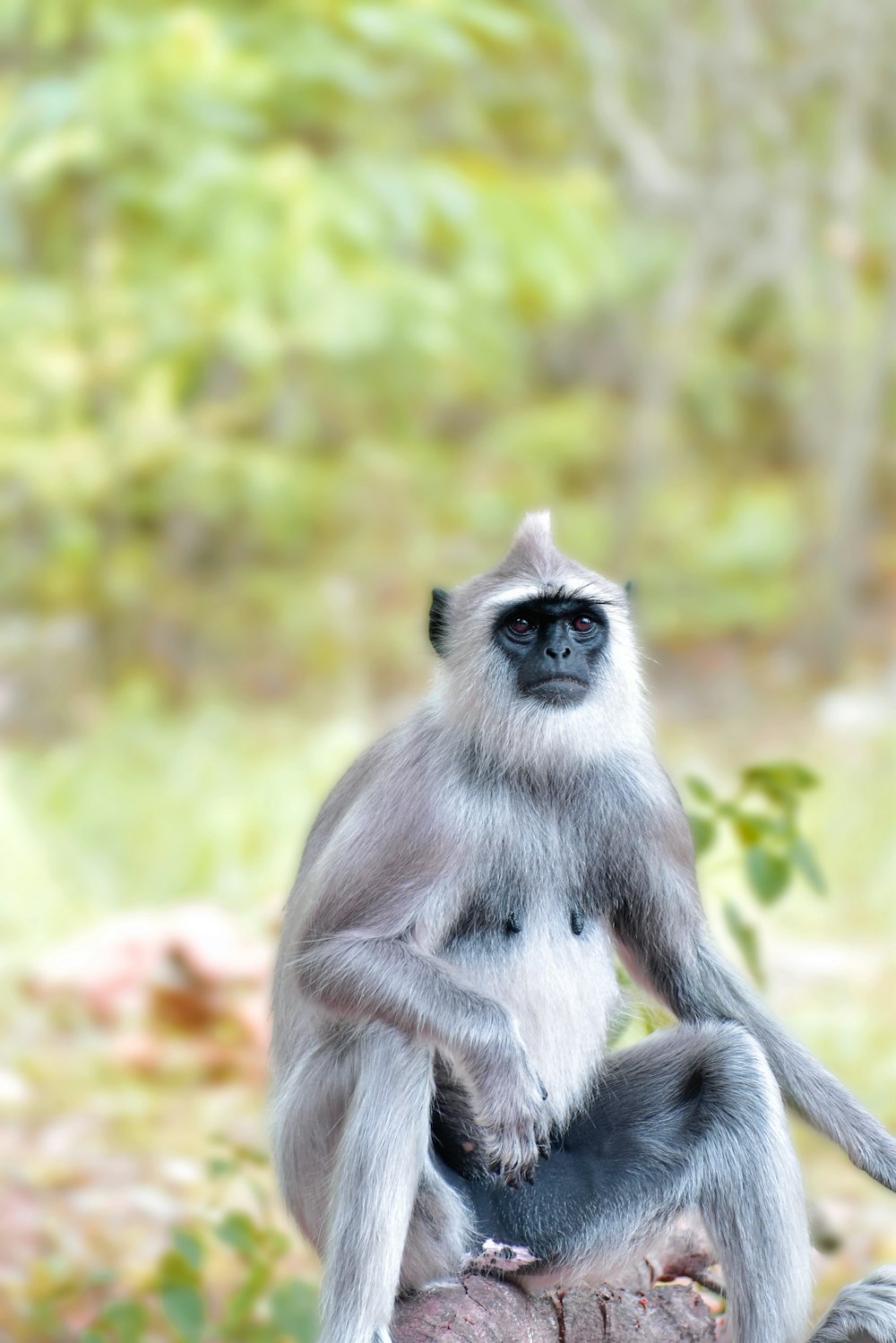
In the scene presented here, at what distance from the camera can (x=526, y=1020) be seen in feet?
9.75

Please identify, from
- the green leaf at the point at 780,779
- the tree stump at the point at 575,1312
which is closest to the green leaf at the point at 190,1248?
the tree stump at the point at 575,1312

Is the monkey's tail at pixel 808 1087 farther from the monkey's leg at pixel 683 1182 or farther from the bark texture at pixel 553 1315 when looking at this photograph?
the bark texture at pixel 553 1315

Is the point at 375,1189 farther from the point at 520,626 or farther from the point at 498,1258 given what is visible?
the point at 520,626

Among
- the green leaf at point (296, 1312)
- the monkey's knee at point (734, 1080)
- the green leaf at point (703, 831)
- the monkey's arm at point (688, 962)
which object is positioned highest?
the green leaf at point (703, 831)

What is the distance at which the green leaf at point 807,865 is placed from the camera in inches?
145

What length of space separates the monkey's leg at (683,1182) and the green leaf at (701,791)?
0.86 meters

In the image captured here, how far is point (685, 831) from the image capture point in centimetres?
319

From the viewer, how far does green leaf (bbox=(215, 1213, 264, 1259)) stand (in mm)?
3670

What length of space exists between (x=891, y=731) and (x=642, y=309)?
12.6ft

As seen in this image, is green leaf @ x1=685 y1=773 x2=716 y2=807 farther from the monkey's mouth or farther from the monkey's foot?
the monkey's foot

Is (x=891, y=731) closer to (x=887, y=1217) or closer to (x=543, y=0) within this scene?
(x=887, y=1217)

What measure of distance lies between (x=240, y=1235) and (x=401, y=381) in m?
8.06

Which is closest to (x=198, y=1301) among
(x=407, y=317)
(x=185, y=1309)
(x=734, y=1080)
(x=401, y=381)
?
(x=185, y=1309)

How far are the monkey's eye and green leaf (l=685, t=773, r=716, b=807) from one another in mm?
909
